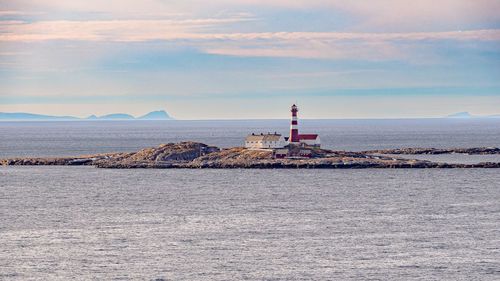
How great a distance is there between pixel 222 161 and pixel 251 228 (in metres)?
54.5

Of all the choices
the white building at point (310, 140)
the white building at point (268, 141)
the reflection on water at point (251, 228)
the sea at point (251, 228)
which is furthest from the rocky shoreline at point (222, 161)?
the reflection on water at point (251, 228)

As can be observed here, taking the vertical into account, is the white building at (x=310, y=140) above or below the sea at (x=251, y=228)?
above

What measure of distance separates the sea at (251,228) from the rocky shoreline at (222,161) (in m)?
12.3

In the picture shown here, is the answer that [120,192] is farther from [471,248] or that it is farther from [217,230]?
[471,248]

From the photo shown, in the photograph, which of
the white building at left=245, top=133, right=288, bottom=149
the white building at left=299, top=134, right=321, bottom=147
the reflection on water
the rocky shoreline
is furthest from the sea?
the white building at left=299, top=134, right=321, bottom=147

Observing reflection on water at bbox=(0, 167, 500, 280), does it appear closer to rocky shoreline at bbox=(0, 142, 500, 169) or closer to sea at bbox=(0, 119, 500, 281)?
sea at bbox=(0, 119, 500, 281)

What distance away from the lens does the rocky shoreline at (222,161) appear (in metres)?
107

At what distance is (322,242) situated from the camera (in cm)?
5044

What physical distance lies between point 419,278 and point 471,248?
8556mm

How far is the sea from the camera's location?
4312 centimetres

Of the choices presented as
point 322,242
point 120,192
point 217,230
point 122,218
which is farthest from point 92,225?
point 120,192

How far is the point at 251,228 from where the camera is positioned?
5591cm

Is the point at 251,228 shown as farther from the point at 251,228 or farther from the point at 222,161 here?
the point at 222,161

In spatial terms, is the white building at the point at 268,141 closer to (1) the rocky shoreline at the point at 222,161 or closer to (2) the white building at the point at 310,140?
(1) the rocky shoreline at the point at 222,161
